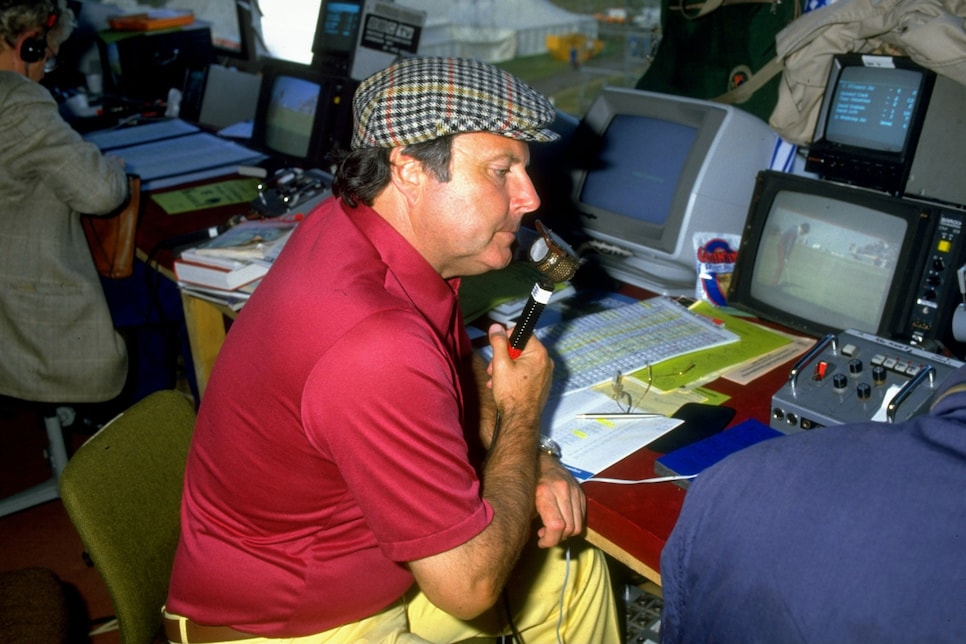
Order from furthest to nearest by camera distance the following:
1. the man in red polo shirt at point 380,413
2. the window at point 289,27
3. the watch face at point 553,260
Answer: the window at point 289,27 → the watch face at point 553,260 → the man in red polo shirt at point 380,413

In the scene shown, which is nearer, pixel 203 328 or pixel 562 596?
pixel 562 596

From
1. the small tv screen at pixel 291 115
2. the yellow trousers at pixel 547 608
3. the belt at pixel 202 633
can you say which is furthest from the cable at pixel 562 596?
the small tv screen at pixel 291 115

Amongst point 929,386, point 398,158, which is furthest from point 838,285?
point 398,158

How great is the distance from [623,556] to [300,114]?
219 cm

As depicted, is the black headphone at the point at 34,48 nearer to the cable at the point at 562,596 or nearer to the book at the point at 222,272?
the book at the point at 222,272

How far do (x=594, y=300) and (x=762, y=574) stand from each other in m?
1.27

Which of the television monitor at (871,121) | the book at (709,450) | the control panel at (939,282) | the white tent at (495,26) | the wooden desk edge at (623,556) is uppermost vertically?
the white tent at (495,26)

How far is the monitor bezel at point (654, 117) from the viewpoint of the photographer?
80.5 inches

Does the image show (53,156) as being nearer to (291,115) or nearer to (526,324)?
(291,115)

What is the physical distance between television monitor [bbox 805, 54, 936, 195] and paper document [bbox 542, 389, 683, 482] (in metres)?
0.69

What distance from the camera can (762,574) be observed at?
0.83 meters

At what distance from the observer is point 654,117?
218cm

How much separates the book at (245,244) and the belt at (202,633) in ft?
3.27

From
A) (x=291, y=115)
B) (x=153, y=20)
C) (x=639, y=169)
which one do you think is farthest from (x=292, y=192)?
(x=153, y=20)
